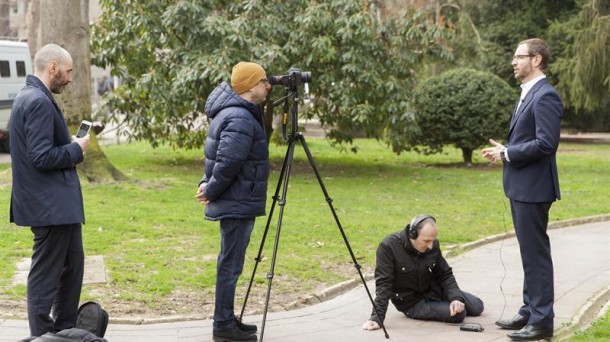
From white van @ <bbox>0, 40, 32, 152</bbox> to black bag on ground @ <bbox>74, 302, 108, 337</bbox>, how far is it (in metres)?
17.1

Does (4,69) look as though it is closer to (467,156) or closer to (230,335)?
(467,156)

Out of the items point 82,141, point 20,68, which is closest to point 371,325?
point 82,141

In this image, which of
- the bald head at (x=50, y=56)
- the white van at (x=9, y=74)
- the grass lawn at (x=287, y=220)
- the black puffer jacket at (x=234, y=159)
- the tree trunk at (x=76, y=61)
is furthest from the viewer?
the white van at (x=9, y=74)

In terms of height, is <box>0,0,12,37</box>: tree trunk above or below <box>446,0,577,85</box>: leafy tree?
above

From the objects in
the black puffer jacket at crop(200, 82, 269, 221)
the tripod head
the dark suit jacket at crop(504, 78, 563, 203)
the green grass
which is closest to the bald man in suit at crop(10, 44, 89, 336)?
the black puffer jacket at crop(200, 82, 269, 221)

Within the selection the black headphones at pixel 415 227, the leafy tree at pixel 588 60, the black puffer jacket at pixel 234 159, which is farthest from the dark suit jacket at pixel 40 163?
the leafy tree at pixel 588 60

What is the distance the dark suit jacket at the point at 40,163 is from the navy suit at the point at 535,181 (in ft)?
10.3

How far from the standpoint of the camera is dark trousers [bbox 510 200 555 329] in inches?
278

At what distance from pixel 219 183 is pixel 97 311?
120 centimetres

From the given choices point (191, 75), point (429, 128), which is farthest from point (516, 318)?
point (429, 128)

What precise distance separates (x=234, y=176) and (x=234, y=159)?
0.16 meters

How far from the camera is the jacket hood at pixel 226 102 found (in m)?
6.77

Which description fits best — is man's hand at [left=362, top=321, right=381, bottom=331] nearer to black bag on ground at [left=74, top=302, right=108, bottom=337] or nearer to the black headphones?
the black headphones

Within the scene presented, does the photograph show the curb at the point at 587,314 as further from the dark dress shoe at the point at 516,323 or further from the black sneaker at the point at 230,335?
the black sneaker at the point at 230,335
